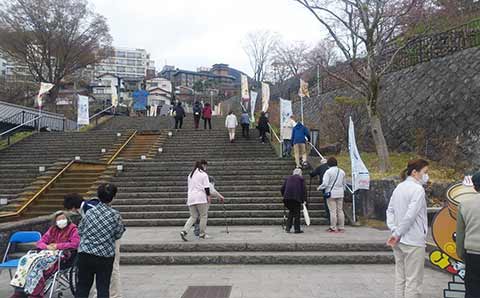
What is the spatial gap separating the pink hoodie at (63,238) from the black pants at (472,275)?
4.47 m

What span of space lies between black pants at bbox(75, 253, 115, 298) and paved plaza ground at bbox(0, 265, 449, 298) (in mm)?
1171

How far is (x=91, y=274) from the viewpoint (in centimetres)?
454

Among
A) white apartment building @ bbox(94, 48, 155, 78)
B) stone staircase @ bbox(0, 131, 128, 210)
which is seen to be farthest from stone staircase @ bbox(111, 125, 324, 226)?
white apartment building @ bbox(94, 48, 155, 78)

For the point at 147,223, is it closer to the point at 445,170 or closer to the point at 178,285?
the point at 178,285

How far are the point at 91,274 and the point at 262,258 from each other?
357cm

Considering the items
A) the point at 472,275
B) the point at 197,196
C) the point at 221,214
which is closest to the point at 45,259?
the point at 197,196

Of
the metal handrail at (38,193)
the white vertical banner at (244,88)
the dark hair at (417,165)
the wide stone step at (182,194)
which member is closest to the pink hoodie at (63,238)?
the dark hair at (417,165)

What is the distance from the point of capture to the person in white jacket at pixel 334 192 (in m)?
9.08

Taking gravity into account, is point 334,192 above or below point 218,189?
above

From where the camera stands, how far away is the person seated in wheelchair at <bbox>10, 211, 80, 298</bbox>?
491 cm

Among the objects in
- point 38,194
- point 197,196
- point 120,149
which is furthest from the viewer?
point 120,149

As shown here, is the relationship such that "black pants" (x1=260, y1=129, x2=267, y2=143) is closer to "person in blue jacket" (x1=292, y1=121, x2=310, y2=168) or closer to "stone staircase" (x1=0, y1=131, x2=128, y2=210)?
"person in blue jacket" (x1=292, y1=121, x2=310, y2=168)

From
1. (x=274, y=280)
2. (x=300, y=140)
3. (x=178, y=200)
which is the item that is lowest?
(x=274, y=280)

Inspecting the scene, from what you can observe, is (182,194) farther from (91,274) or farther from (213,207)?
(91,274)
